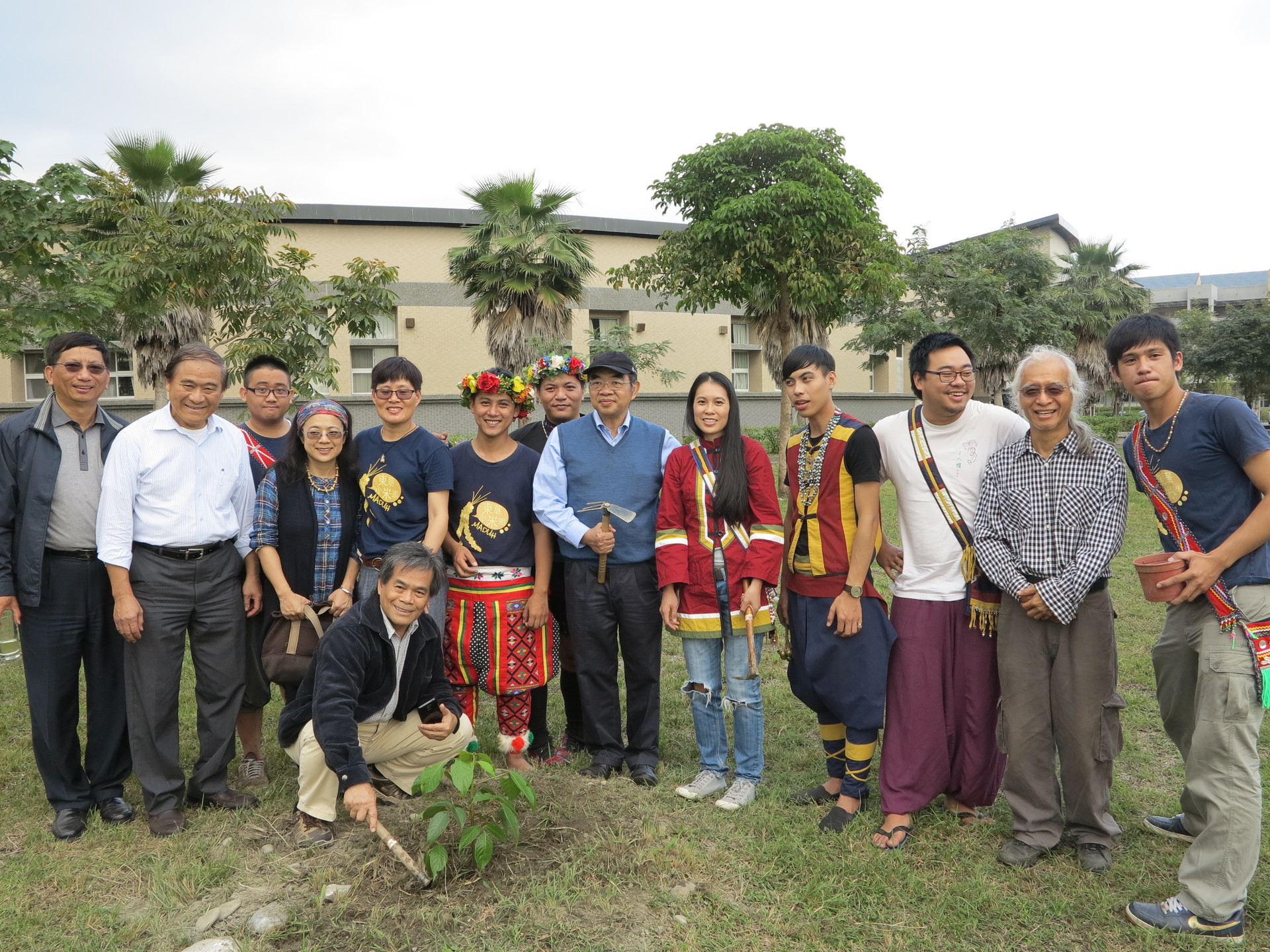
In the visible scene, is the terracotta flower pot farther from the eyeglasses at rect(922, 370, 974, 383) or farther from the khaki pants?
the khaki pants

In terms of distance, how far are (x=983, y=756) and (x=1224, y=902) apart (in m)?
0.95

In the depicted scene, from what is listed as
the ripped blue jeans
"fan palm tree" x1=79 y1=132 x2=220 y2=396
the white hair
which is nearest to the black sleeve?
the white hair

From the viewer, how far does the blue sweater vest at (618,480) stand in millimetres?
4230

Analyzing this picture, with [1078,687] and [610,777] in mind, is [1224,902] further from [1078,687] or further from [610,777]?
[610,777]

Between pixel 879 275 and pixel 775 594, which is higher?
pixel 879 275

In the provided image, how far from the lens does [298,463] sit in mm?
4129

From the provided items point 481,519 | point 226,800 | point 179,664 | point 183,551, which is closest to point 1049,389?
point 481,519

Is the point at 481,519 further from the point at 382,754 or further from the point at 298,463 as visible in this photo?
the point at 382,754

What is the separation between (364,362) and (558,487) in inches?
704

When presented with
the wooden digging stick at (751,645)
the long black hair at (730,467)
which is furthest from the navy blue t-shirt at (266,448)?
the wooden digging stick at (751,645)

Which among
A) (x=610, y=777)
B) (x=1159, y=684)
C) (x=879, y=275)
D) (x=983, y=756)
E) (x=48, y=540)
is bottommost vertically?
(x=610, y=777)

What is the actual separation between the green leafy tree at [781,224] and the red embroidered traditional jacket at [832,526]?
9726mm

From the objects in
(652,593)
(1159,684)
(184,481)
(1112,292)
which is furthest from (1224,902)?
(1112,292)

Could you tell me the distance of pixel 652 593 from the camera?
4246 millimetres
